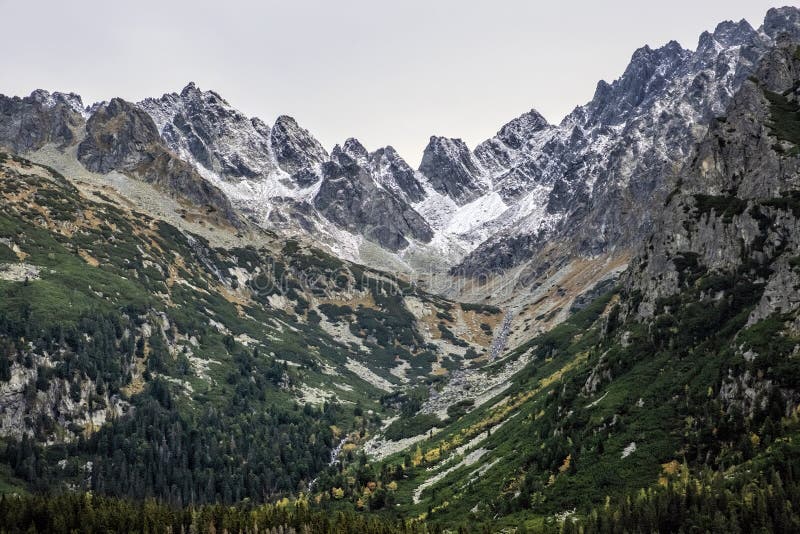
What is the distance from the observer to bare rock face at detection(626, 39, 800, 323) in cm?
8031

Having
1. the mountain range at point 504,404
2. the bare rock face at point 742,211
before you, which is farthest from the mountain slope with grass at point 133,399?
the bare rock face at point 742,211

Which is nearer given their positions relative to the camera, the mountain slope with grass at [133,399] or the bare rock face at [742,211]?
the bare rock face at [742,211]

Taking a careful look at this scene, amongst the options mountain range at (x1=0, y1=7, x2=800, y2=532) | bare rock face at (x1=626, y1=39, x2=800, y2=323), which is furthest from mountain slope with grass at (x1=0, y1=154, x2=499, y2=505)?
bare rock face at (x1=626, y1=39, x2=800, y2=323)

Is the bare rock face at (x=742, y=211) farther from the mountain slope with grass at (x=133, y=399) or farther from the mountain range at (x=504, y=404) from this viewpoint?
the mountain slope with grass at (x=133, y=399)

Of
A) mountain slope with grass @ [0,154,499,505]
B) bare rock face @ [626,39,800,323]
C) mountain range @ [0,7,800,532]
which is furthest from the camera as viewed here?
mountain slope with grass @ [0,154,499,505]

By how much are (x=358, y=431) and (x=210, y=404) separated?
3890 cm

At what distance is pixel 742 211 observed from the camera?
296 ft

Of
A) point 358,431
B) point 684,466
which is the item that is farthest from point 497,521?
point 358,431

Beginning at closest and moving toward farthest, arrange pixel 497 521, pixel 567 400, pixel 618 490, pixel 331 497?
pixel 618 490
pixel 497 521
pixel 567 400
pixel 331 497

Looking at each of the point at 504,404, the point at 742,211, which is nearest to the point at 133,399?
the point at 504,404

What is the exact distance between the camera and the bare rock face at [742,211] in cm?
8031

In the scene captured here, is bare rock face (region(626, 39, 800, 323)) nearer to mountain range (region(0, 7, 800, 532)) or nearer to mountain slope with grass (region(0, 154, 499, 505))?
mountain range (region(0, 7, 800, 532))

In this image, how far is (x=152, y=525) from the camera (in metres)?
75.4

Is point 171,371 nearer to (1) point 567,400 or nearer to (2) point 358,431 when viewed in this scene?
(2) point 358,431
